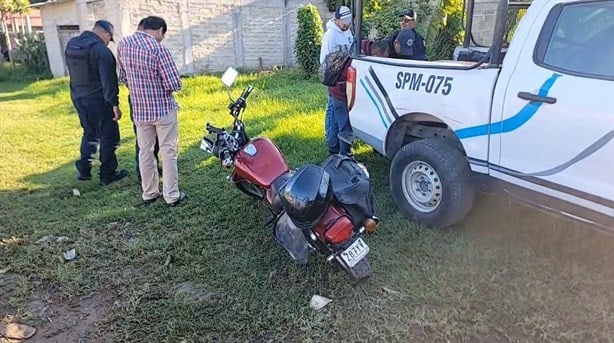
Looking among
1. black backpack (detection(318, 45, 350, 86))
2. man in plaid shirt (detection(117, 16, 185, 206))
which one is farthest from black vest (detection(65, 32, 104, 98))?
black backpack (detection(318, 45, 350, 86))

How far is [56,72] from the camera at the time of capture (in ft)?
56.6

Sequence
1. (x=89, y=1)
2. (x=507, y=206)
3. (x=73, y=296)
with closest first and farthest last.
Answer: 1. (x=73, y=296)
2. (x=507, y=206)
3. (x=89, y=1)

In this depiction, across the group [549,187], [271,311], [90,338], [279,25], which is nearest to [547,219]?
[549,187]

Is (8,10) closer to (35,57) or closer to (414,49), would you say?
(35,57)

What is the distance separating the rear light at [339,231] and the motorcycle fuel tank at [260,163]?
900 mm

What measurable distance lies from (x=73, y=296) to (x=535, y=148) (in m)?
3.37

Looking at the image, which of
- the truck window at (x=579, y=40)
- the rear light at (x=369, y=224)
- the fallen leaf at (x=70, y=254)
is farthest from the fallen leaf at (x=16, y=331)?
the truck window at (x=579, y=40)

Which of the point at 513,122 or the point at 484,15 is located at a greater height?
the point at 484,15

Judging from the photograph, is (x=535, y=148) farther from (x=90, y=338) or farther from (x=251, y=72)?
(x=251, y=72)

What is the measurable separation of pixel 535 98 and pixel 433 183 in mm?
1129

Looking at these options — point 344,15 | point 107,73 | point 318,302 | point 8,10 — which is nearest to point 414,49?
point 344,15

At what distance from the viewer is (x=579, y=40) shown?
9.75 ft

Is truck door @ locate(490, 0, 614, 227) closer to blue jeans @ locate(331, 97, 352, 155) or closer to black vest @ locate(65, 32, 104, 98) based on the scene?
blue jeans @ locate(331, 97, 352, 155)

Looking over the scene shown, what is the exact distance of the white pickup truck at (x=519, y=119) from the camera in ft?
9.29
